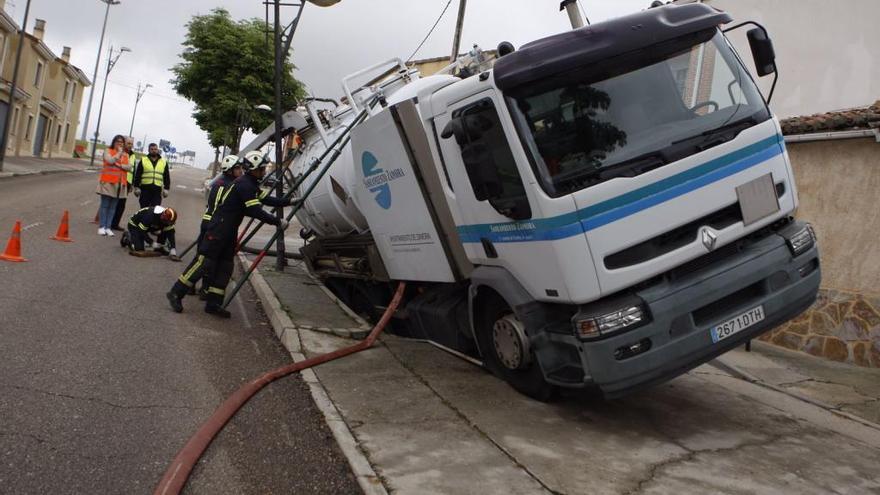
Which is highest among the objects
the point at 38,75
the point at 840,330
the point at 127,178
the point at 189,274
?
the point at 38,75

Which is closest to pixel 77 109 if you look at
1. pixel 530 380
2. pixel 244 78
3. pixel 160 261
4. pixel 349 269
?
pixel 244 78

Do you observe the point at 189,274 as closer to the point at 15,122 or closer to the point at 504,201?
the point at 504,201

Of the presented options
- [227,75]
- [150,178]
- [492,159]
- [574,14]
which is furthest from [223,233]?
[227,75]

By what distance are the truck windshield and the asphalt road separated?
2.39 m

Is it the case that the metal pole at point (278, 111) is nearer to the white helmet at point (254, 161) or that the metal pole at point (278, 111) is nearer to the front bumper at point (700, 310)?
the white helmet at point (254, 161)

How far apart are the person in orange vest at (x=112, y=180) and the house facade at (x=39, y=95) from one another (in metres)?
25.2

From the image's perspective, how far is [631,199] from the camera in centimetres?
434

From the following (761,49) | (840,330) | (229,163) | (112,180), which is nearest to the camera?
(761,49)

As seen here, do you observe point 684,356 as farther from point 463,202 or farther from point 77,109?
point 77,109

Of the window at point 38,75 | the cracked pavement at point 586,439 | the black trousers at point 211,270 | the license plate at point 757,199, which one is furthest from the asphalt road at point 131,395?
the window at point 38,75

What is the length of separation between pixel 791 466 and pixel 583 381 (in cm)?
131

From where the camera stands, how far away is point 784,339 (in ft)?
→ 27.9

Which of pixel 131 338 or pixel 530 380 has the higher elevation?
pixel 530 380

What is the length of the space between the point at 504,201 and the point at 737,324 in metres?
1.75
